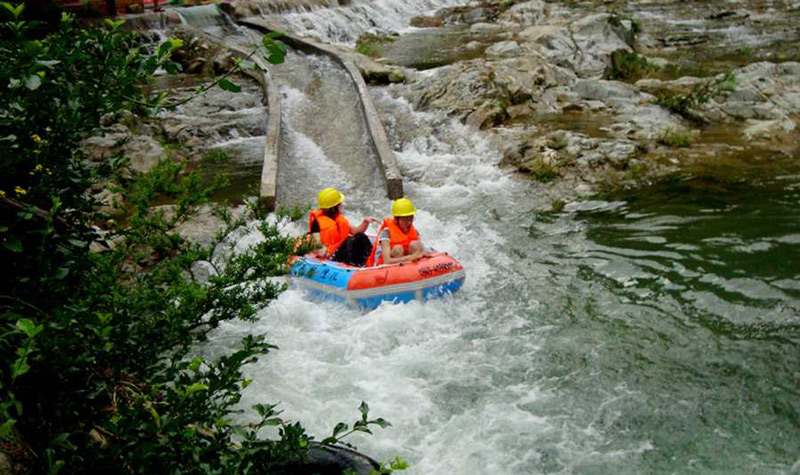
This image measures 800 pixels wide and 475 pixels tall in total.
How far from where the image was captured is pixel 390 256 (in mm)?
8359

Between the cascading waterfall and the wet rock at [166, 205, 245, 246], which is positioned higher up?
the cascading waterfall

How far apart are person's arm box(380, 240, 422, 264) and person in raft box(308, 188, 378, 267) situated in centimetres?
47

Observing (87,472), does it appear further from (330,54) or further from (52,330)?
(330,54)

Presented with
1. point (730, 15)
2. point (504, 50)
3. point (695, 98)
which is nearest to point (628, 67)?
point (504, 50)

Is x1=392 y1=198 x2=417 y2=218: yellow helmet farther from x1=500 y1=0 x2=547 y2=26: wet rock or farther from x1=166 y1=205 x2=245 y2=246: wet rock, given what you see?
x1=500 y1=0 x2=547 y2=26: wet rock

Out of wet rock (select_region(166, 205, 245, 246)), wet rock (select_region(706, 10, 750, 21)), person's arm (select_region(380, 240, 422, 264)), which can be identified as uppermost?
wet rock (select_region(706, 10, 750, 21))

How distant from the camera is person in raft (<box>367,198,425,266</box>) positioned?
Result: 27.2ft

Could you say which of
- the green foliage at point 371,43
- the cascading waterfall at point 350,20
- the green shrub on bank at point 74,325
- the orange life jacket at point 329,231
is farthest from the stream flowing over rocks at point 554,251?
the cascading waterfall at point 350,20

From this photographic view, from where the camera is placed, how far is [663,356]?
21.9 ft

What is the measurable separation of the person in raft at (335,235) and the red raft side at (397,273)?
0.63 meters

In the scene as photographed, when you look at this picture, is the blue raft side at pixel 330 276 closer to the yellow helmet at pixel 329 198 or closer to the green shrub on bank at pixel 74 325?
the yellow helmet at pixel 329 198

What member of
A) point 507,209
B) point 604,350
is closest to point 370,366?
point 604,350

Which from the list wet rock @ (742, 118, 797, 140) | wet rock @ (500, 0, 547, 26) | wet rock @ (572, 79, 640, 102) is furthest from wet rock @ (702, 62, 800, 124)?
wet rock @ (500, 0, 547, 26)

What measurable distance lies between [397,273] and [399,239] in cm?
58
